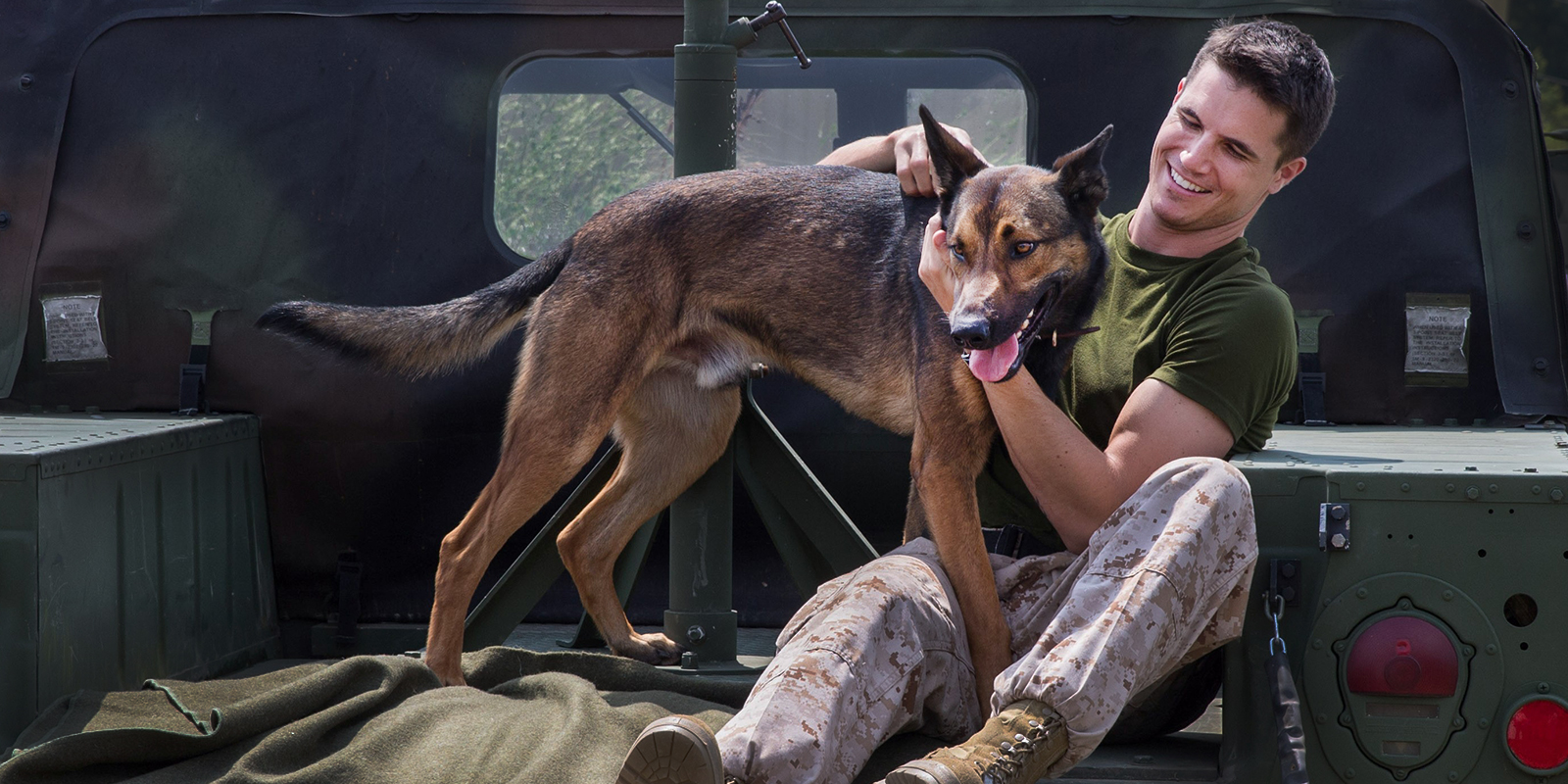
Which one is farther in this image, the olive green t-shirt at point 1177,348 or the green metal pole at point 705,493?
the green metal pole at point 705,493

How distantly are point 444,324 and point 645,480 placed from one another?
2.18 ft

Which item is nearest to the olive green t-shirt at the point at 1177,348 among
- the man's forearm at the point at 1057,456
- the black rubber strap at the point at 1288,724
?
the man's forearm at the point at 1057,456

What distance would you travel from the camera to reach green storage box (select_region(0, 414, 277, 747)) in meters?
2.52

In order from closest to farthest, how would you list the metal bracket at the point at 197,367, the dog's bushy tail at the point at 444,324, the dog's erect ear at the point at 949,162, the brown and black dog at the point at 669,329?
the dog's erect ear at the point at 949,162
the brown and black dog at the point at 669,329
the dog's bushy tail at the point at 444,324
the metal bracket at the point at 197,367

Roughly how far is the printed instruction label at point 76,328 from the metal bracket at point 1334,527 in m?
3.12

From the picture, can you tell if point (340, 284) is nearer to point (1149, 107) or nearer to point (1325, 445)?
point (1149, 107)

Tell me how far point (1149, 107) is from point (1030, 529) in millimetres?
1228

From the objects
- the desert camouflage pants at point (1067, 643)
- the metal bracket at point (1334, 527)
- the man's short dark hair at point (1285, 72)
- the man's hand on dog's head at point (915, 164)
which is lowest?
the desert camouflage pants at point (1067, 643)

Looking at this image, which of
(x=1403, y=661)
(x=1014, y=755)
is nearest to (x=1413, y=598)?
(x=1403, y=661)

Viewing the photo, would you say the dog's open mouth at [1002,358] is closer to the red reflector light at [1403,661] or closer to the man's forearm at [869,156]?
the red reflector light at [1403,661]

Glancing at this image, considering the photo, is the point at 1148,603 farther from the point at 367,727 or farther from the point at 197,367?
the point at 197,367

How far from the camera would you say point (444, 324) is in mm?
3262

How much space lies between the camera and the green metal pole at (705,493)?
3.12 m

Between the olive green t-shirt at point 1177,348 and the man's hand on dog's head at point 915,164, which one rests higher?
the man's hand on dog's head at point 915,164
